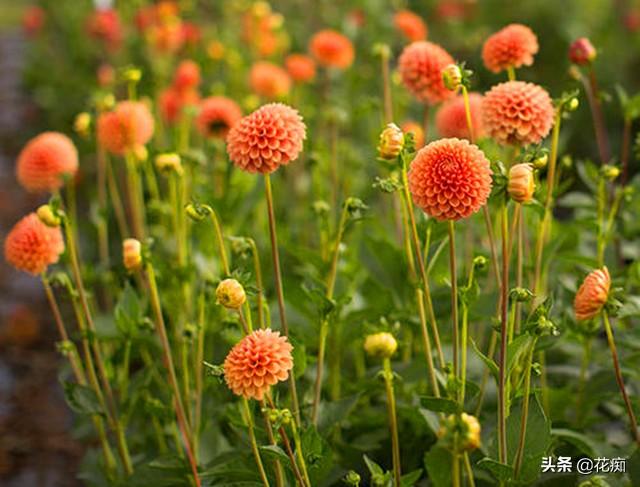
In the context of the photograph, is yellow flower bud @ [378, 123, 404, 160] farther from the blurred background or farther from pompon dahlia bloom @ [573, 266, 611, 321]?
the blurred background

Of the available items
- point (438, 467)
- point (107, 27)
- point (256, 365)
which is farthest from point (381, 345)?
point (107, 27)

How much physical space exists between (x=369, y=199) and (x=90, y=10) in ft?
7.39

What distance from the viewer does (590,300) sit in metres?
1.13

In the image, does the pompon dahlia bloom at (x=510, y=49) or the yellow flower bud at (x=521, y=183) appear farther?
the pompon dahlia bloom at (x=510, y=49)

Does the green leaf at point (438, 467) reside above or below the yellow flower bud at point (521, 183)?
below

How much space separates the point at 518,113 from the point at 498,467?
49 cm

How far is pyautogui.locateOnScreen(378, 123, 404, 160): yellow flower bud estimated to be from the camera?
3.86 ft

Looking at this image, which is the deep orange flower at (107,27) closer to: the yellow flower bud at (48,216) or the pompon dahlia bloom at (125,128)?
the pompon dahlia bloom at (125,128)

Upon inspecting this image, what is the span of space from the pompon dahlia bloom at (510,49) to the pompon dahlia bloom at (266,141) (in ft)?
1.34

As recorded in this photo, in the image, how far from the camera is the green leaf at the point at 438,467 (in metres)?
1.35

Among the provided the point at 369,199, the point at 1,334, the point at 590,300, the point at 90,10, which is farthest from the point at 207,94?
the point at 590,300

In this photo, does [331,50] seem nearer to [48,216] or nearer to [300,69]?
[300,69]

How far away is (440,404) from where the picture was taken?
3.99 ft

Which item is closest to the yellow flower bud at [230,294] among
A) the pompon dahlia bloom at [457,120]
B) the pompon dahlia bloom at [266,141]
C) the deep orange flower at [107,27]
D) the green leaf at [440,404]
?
the pompon dahlia bloom at [266,141]
